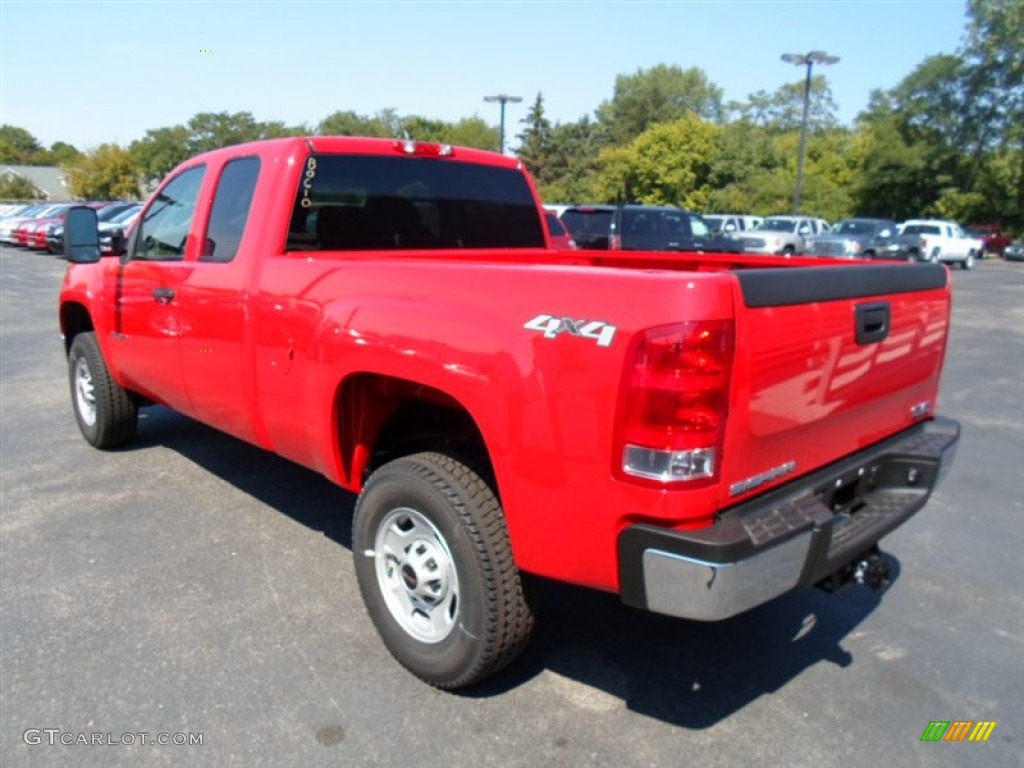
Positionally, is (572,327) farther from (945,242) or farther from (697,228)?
(945,242)

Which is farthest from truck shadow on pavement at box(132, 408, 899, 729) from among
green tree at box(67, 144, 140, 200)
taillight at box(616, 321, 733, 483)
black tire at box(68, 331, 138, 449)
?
green tree at box(67, 144, 140, 200)

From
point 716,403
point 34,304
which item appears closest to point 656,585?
point 716,403

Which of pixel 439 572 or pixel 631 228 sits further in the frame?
pixel 631 228

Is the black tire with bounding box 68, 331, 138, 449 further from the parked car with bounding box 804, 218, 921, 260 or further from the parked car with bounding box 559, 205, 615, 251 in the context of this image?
the parked car with bounding box 804, 218, 921, 260

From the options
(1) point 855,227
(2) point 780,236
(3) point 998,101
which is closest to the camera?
(2) point 780,236

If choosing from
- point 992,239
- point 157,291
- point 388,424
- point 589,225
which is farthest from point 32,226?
point 992,239

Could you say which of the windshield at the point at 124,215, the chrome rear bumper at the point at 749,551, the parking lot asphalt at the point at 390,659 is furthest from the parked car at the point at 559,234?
the windshield at the point at 124,215

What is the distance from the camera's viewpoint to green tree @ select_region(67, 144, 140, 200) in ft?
190

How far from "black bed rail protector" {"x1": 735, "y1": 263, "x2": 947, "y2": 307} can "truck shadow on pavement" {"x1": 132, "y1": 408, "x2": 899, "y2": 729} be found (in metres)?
1.27

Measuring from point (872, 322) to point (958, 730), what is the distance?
145cm

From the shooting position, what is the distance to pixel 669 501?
2234 millimetres

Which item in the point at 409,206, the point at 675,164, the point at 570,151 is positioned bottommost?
the point at 409,206

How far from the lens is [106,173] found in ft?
190

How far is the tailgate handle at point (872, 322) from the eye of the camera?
8.82ft
